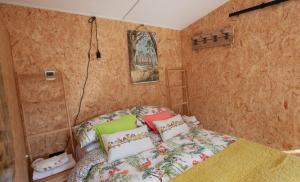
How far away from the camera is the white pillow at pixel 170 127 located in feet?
6.70

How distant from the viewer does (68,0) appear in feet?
6.36

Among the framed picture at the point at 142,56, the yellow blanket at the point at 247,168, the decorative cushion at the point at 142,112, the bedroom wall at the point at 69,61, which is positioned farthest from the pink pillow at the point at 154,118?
the yellow blanket at the point at 247,168

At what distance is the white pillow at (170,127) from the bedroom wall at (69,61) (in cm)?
79

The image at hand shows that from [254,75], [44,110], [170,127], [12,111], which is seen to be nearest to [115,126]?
[170,127]

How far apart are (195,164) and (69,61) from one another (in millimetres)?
1866

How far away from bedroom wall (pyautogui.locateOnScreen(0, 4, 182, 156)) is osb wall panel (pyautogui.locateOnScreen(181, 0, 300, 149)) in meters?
1.11

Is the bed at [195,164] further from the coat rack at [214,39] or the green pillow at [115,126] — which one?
the coat rack at [214,39]

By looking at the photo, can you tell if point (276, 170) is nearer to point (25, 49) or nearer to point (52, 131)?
point (52, 131)

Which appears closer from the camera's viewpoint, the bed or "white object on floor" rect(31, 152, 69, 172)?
the bed

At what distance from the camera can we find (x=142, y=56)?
9.28ft

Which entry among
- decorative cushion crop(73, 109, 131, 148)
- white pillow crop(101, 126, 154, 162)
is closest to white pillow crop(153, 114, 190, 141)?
white pillow crop(101, 126, 154, 162)

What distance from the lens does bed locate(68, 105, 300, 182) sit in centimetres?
129

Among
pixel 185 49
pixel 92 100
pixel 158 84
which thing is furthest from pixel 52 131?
pixel 185 49

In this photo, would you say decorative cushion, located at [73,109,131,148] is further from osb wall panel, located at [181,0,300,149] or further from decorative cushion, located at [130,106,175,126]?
osb wall panel, located at [181,0,300,149]
